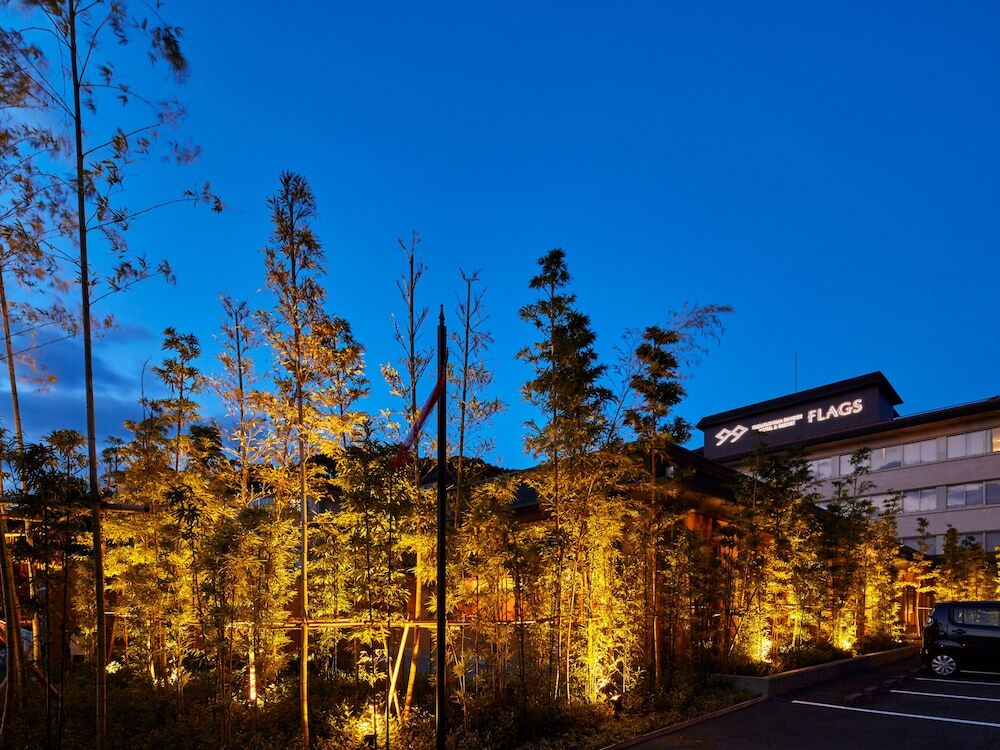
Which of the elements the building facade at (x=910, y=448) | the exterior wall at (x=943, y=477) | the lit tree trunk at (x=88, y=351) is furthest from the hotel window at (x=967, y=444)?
the lit tree trunk at (x=88, y=351)

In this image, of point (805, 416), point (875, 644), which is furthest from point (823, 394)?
point (875, 644)

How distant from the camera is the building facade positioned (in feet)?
92.7

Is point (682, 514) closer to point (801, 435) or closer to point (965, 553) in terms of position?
point (965, 553)

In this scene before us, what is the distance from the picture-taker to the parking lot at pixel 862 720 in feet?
23.1

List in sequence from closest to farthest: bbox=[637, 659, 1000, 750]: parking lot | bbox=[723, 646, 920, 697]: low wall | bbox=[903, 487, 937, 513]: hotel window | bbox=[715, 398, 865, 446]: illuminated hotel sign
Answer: bbox=[637, 659, 1000, 750]: parking lot → bbox=[723, 646, 920, 697]: low wall → bbox=[903, 487, 937, 513]: hotel window → bbox=[715, 398, 865, 446]: illuminated hotel sign

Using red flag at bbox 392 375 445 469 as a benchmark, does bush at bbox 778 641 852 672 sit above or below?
below

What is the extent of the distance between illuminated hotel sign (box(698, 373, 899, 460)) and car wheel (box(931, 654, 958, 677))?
827 inches

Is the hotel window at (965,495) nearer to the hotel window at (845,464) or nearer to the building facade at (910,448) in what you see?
the building facade at (910,448)

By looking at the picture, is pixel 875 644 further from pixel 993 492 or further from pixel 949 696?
pixel 993 492

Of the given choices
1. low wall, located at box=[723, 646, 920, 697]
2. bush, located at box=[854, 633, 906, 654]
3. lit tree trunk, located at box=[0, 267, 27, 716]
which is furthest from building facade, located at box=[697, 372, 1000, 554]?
lit tree trunk, located at box=[0, 267, 27, 716]

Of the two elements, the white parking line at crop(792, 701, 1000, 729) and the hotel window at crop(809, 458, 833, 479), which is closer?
the white parking line at crop(792, 701, 1000, 729)

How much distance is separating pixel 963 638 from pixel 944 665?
60 cm

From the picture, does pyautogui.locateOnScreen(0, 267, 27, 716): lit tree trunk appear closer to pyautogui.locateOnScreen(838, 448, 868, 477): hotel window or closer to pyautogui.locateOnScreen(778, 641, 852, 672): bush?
pyautogui.locateOnScreen(778, 641, 852, 672): bush

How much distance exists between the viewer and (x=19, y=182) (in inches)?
231
